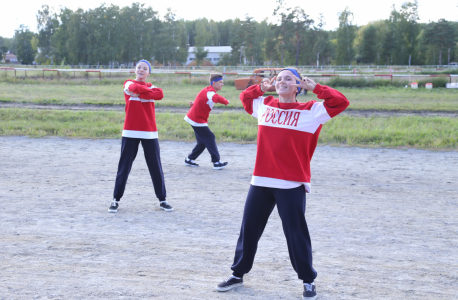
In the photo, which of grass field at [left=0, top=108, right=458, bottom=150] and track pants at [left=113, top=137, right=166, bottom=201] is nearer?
track pants at [left=113, top=137, right=166, bottom=201]

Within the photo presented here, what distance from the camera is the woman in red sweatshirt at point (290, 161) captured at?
3555mm

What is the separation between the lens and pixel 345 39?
8138 centimetres

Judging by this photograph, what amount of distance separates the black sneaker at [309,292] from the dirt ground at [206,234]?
14 cm

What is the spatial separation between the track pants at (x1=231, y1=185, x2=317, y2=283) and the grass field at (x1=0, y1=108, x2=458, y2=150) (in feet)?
27.2

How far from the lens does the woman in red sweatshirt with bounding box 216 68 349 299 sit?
3555 mm

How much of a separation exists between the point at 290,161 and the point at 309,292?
116 centimetres

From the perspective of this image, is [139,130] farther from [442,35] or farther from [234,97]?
[442,35]

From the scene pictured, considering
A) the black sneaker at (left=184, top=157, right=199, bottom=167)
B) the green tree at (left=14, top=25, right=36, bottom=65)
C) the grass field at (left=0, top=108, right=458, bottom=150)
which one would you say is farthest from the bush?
the green tree at (left=14, top=25, right=36, bottom=65)

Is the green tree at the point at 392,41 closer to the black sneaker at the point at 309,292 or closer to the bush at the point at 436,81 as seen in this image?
the bush at the point at 436,81

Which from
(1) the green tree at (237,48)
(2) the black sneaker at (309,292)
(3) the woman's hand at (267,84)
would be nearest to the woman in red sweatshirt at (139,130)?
(3) the woman's hand at (267,84)

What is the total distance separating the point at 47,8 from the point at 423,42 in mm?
75674

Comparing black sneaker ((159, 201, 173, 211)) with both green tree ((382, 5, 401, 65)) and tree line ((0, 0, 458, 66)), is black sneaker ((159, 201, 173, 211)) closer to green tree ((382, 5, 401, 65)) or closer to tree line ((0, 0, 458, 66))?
tree line ((0, 0, 458, 66))

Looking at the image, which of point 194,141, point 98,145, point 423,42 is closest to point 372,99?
point 194,141

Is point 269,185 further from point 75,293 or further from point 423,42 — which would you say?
point 423,42
